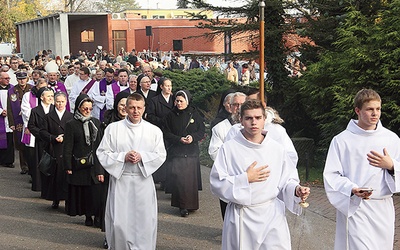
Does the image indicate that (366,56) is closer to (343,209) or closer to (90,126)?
(90,126)

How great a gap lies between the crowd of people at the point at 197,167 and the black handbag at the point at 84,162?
0.01 m

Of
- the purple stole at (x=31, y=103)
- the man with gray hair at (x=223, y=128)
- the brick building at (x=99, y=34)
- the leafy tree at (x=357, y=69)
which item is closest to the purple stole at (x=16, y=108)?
the purple stole at (x=31, y=103)

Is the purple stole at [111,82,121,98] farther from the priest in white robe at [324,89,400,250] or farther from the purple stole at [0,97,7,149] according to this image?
the priest in white robe at [324,89,400,250]

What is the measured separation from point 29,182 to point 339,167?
837 centimetres

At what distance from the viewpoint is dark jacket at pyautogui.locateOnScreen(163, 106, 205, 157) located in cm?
1083

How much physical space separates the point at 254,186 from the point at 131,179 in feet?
7.86

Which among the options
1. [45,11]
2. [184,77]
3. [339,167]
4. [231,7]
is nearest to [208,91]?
[184,77]

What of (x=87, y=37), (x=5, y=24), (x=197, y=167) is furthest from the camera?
(x=5, y=24)

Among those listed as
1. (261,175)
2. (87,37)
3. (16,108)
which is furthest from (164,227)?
(87,37)

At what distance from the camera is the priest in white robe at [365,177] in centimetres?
640

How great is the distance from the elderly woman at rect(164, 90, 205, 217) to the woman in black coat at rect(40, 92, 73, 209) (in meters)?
1.60

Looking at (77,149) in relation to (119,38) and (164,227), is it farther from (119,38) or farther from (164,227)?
(119,38)

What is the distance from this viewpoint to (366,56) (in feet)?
40.8

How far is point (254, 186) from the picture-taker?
19.8 ft
